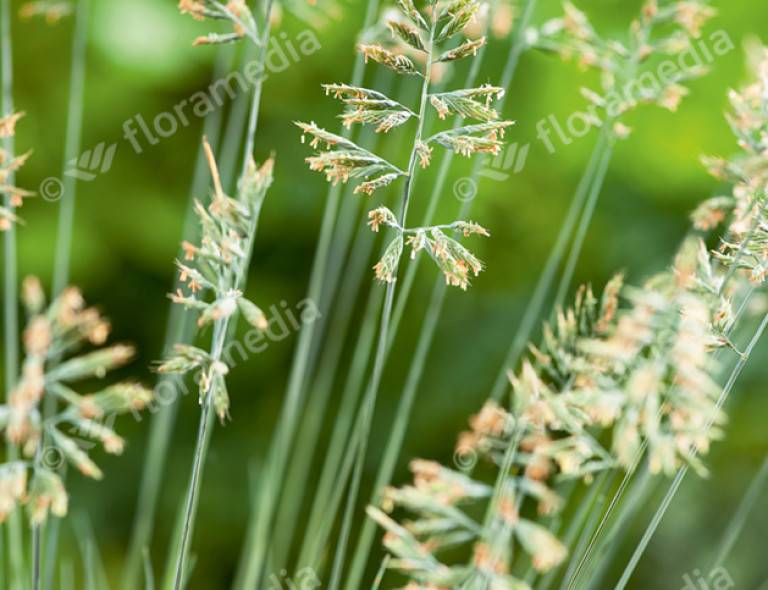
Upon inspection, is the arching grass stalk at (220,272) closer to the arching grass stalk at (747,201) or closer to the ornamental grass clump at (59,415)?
the ornamental grass clump at (59,415)

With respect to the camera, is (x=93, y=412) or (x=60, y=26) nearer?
(x=93, y=412)

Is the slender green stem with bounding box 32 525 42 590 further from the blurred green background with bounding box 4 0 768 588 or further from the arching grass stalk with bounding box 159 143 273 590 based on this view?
the blurred green background with bounding box 4 0 768 588

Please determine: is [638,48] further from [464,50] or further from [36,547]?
[36,547]

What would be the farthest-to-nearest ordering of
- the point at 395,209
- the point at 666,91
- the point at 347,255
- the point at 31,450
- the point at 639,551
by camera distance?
the point at 395,209
the point at 347,255
the point at 666,91
the point at 639,551
the point at 31,450

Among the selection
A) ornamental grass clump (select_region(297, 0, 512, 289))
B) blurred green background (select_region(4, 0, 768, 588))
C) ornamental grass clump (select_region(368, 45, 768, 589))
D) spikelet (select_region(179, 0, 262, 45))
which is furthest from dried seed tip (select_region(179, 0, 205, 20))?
blurred green background (select_region(4, 0, 768, 588))

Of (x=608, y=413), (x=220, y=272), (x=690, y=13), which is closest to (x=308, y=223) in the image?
(x=690, y=13)

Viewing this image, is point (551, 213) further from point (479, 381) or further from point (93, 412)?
point (93, 412)

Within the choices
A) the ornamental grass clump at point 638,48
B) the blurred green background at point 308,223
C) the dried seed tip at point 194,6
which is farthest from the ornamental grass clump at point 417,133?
the blurred green background at point 308,223

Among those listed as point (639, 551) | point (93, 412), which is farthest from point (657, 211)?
point (93, 412)
